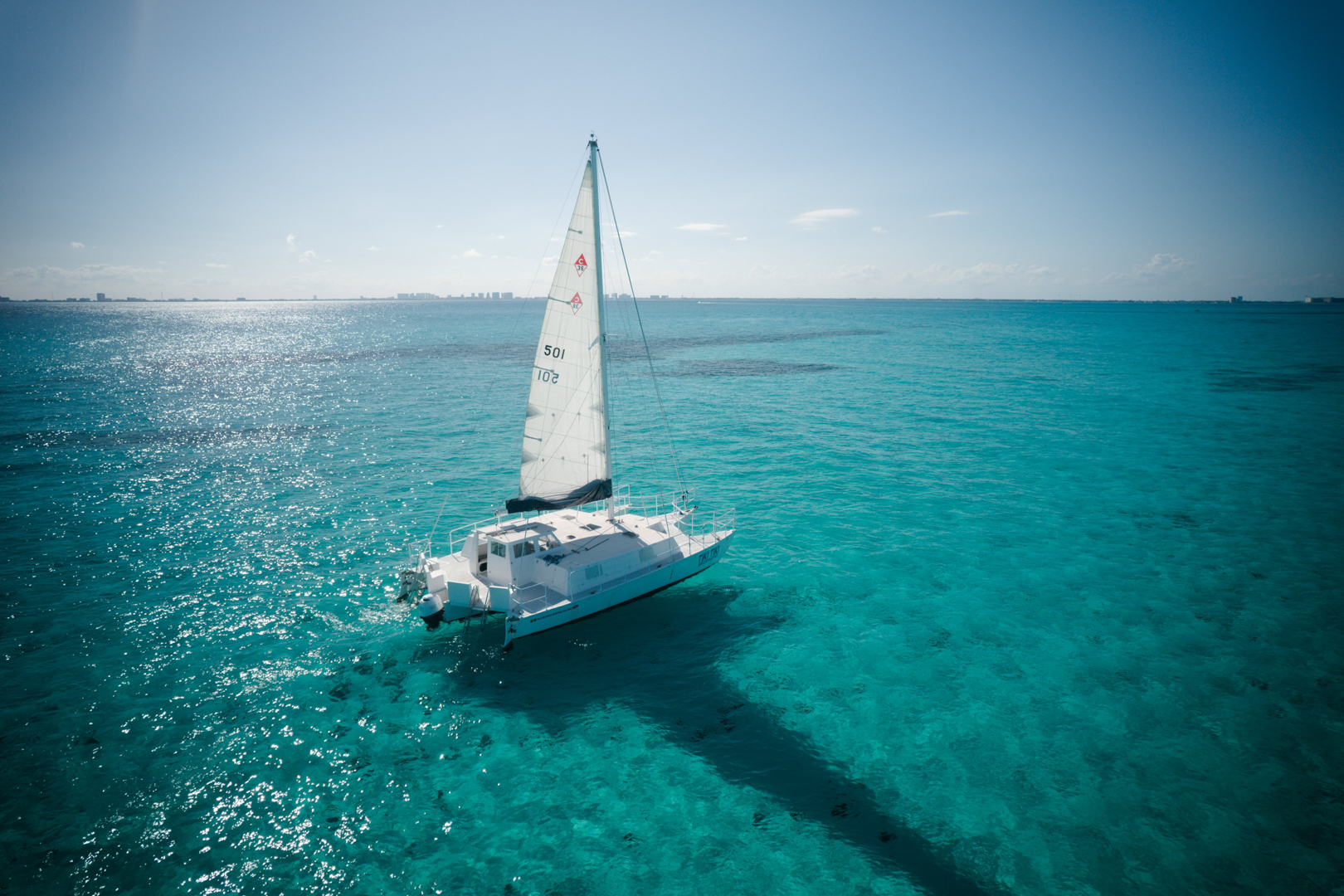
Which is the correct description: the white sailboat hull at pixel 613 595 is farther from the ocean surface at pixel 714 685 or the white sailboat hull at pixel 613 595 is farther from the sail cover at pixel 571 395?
the sail cover at pixel 571 395

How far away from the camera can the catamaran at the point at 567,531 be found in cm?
2097

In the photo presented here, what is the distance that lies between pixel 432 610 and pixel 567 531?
5713 millimetres

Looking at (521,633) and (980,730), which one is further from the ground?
(521,633)

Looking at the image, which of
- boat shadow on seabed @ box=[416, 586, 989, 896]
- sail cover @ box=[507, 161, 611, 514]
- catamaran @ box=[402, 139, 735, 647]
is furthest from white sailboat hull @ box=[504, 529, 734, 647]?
sail cover @ box=[507, 161, 611, 514]

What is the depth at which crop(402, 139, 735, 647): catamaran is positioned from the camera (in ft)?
68.8

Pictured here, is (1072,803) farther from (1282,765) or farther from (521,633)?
(521,633)

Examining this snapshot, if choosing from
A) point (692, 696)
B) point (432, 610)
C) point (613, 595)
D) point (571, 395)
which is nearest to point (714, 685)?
point (692, 696)

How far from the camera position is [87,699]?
1858 centimetres

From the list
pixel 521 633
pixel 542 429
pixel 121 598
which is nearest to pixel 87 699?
pixel 121 598

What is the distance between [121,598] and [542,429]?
1875 centimetres

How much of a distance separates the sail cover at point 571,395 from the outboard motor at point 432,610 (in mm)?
4209

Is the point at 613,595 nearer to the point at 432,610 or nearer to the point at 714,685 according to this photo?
the point at 714,685

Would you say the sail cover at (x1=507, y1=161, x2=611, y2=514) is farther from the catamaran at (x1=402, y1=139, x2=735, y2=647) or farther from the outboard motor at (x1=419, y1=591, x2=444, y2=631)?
the outboard motor at (x1=419, y1=591, x2=444, y2=631)

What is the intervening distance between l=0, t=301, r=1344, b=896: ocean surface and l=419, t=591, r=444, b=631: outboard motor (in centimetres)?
143
